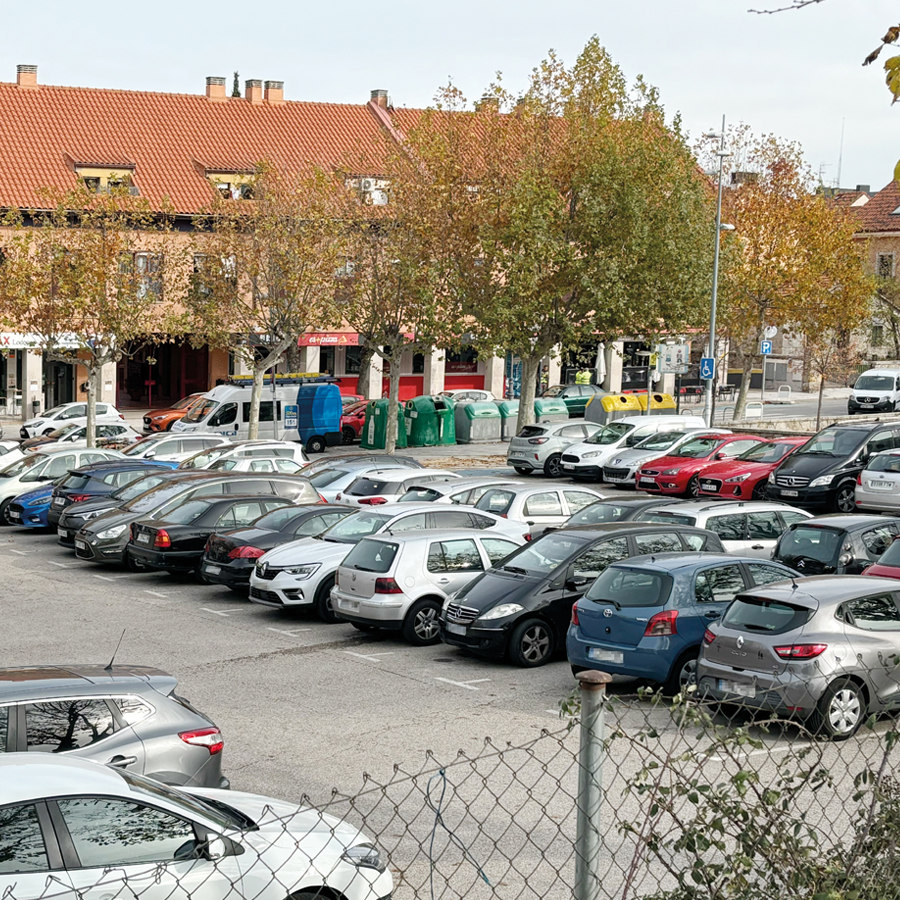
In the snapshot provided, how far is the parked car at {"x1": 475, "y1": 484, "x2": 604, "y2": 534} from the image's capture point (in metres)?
22.5

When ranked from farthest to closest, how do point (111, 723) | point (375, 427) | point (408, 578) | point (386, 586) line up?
point (375, 427)
point (408, 578)
point (386, 586)
point (111, 723)

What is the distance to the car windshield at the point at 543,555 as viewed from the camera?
16328mm

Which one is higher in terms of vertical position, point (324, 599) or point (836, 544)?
point (836, 544)

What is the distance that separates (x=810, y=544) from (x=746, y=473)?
11.9m

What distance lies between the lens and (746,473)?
99.3 ft

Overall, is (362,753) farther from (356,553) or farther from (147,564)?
(147,564)

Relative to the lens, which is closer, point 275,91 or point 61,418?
point 61,418

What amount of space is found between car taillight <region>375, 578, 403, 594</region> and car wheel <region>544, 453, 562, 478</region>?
19028 mm

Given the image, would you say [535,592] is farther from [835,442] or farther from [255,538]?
[835,442]

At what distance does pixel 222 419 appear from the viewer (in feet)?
141

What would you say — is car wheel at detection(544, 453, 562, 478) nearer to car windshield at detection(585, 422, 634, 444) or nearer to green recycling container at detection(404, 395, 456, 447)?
car windshield at detection(585, 422, 634, 444)

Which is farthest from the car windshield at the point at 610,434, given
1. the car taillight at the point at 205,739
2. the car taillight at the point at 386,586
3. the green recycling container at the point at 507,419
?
the car taillight at the point at 205,739

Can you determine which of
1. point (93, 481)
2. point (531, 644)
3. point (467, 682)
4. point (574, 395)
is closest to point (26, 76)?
point (574, 395)

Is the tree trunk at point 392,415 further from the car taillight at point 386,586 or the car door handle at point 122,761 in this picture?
the car door handle at point 122,761
